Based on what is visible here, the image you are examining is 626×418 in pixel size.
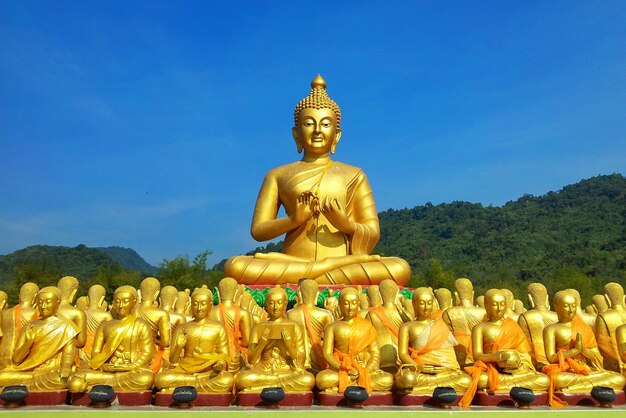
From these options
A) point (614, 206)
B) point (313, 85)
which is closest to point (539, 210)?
point (614, 206)

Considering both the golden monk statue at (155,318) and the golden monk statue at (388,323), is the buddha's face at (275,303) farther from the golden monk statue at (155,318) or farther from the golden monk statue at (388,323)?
the golden monk statue at (155,318)

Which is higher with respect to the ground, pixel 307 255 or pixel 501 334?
pixel 307 255

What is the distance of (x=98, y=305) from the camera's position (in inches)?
311

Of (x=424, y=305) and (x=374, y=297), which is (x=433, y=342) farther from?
(x=374, y=297)

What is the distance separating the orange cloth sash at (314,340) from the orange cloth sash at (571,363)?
7.66 ft

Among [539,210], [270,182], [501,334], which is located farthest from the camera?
[539,210]

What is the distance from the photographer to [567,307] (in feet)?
21.1

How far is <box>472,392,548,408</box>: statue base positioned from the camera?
5.80 metres

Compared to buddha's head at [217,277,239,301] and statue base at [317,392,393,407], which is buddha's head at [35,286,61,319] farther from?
statue base at [317,392,393,407]

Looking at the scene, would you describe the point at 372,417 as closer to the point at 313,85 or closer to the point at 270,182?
the point at 270,182

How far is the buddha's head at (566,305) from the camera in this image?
21.1 ft

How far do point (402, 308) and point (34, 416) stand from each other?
4248 millimetres

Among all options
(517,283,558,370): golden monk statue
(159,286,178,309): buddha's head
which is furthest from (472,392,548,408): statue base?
(159,286,178,309): buddha's head

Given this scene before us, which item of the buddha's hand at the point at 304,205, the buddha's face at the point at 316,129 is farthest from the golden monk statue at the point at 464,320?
the buddha's face at the point at 316,129
